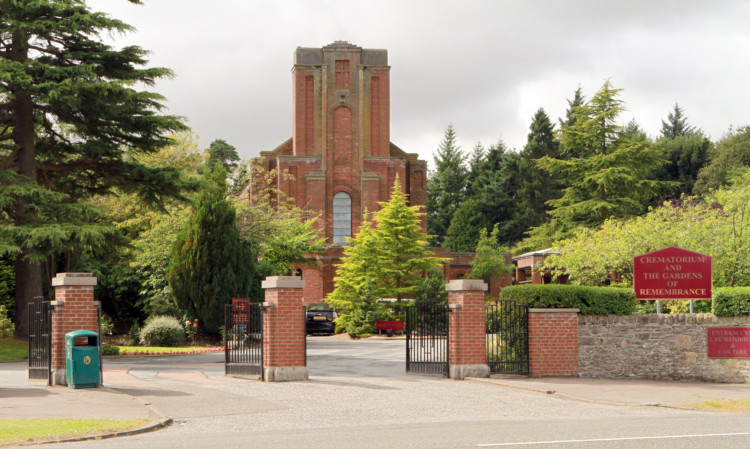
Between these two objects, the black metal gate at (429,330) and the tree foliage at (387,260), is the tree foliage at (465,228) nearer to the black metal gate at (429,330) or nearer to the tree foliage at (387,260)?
the tree foliage at (387,260)

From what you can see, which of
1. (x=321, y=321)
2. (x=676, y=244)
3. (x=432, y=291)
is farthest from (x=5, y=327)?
(x=676, y=244)

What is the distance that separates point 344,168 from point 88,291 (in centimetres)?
3958

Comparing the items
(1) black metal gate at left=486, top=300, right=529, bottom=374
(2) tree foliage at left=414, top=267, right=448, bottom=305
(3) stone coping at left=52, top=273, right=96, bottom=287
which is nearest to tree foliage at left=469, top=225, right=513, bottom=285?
(2) tree foliage at left=414, top=267, right=448, bottom=305

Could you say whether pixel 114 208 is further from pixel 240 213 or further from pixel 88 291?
pixel 88 291

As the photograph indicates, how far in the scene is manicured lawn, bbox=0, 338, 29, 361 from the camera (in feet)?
78.5

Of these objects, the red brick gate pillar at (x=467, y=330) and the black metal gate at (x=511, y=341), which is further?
the black metal gate at (x=511, y=341)

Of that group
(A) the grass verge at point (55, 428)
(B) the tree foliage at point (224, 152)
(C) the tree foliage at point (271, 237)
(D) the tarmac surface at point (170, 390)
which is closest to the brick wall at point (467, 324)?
(D) the tarmac surface at point (170, 390)

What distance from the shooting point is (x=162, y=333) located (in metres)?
28.5

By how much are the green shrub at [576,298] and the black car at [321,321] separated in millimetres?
19775

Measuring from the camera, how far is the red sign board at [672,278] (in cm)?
1992

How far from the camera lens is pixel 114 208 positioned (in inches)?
1406

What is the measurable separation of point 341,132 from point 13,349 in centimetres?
3359

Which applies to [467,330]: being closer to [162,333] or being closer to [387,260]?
[162,333]

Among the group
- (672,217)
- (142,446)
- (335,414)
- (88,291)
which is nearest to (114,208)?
(88,291)
